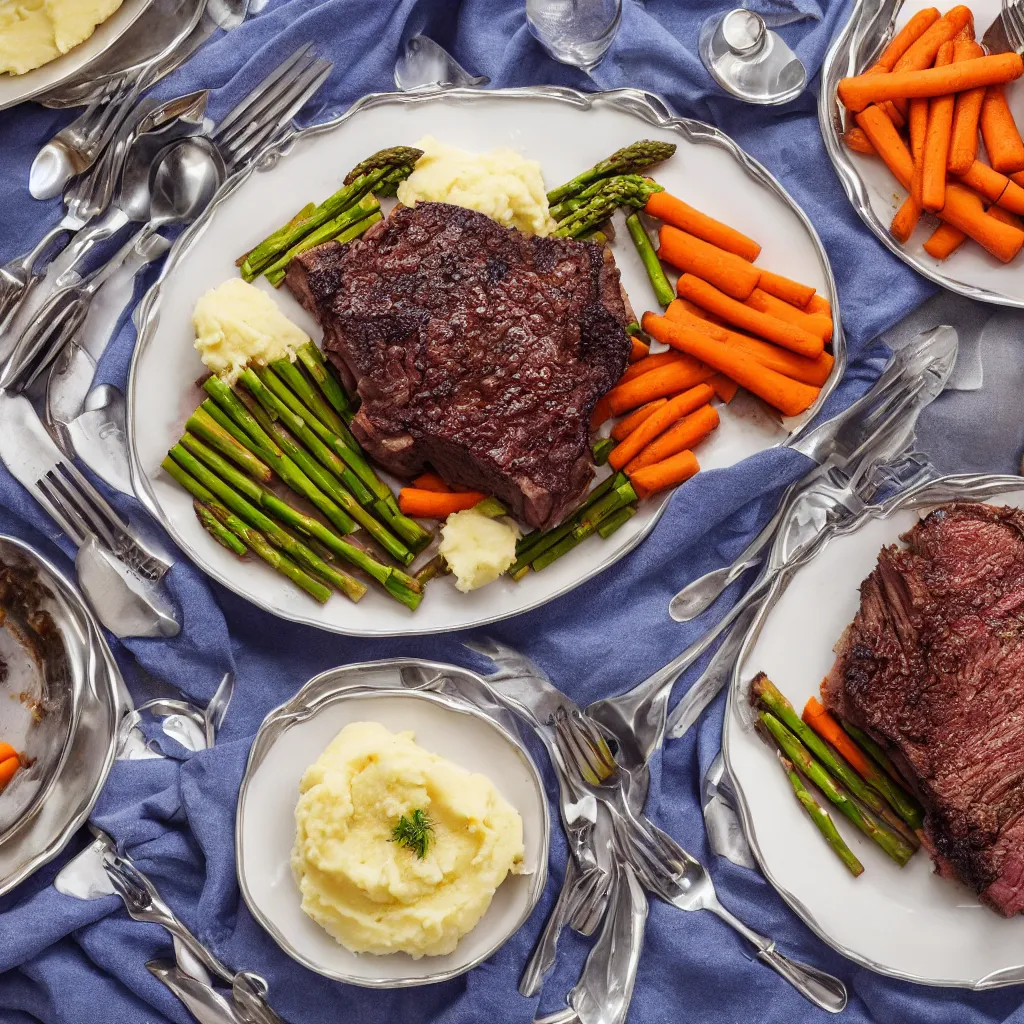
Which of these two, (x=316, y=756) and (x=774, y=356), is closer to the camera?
(x=316, y=756)

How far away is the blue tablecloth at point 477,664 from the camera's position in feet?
16.6

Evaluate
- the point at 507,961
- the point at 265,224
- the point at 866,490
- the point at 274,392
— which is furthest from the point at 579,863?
the point at 265,224

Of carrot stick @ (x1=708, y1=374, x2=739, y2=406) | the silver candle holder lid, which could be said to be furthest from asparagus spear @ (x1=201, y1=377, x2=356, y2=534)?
the silver candle holder lid

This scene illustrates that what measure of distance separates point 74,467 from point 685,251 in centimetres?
308

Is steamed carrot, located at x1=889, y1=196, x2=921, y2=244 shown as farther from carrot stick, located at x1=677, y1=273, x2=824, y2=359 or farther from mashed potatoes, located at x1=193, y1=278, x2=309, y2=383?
mashed potatoes, located at x1=193, y1=278, x2=309, y2=383

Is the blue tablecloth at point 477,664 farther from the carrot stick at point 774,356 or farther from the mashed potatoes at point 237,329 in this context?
the mashed potatoes at point 237,329

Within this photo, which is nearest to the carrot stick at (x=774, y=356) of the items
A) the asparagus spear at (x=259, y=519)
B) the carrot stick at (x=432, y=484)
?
the carrot stick at (x=432, y=484)

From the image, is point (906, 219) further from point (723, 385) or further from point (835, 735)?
point (835, 735)

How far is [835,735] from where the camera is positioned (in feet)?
16.9

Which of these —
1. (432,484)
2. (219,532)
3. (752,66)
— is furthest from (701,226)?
(219,532)

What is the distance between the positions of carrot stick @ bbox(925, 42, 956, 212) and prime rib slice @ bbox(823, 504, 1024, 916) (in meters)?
1.48

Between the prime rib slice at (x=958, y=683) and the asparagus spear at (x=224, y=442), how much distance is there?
9.41 ft

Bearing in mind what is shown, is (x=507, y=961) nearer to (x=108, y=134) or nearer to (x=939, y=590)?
(x=939, y=590)

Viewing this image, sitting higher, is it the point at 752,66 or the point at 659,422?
the point at 752,66
